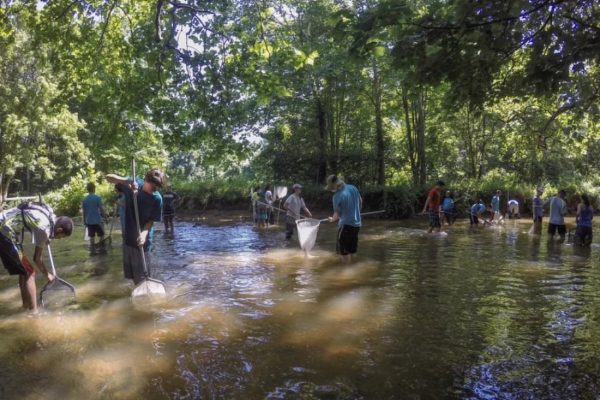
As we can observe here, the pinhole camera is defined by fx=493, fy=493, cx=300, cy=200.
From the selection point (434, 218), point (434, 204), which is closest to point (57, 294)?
point (434, 204)

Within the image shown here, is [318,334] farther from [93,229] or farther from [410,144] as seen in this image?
[410,144]

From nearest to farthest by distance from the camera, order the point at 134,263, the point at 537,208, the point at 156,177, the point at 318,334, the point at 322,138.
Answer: the point at 318,334
the point at 156,177
the point at 134,263
the point at 537,208
the point at 322,138

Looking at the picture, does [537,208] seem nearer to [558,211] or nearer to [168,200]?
[558,211]

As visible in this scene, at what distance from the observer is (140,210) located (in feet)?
23.8

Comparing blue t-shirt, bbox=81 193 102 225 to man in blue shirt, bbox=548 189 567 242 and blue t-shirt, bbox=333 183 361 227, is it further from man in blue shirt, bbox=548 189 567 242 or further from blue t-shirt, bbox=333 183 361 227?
man in blue shirt, bbox=548 189 567 242

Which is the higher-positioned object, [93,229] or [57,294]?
[93,229]

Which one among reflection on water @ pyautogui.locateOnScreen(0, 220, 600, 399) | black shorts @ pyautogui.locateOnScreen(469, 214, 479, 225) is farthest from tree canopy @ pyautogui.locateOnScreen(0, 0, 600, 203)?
black shorts @ pyautogui.locateOnScreen(469, 214, 479, 225)

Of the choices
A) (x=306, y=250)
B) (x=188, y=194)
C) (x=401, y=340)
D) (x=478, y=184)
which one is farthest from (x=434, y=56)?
(x=188, y=194)

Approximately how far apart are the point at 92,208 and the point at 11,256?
713 cm

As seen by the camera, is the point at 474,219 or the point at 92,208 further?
the point at 474,219

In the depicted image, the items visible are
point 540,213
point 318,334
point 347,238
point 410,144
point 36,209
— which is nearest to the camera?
point 318,334

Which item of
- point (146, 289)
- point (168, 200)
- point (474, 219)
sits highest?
point (168, 200)

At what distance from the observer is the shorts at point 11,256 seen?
5.90m

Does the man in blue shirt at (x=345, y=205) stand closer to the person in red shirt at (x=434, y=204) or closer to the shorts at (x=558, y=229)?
the person in red shirt at (x=434, y=204)
